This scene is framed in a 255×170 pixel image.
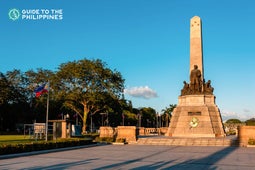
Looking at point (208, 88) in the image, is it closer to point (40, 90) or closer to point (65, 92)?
point (40, 90)

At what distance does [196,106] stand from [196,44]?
829 cm

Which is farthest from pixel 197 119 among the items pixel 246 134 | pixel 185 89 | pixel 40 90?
pixel 40 90

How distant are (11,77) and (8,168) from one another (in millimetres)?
57970

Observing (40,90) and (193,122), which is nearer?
(40,90)

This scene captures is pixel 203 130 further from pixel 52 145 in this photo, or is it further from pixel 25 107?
pixel 25 107

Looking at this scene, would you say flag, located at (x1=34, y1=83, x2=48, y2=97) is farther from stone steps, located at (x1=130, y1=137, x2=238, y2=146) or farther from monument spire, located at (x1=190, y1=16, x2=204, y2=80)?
monument spire, located at (x1=190, y1=16, x2=204, y2=80)

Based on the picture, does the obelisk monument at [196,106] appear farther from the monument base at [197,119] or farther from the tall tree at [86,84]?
the tall tree at [86,84]

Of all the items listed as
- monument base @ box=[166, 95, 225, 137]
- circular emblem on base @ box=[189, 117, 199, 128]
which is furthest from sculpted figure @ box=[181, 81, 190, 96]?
circular emblem on base @ box=[189, 117, 199, 128]

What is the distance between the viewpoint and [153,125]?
126m

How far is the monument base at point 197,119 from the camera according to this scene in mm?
34156

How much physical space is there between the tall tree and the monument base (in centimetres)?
1858

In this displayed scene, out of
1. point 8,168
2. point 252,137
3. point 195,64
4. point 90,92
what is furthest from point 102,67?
point 8,168

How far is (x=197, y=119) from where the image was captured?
114 feet

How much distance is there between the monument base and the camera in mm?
34156
